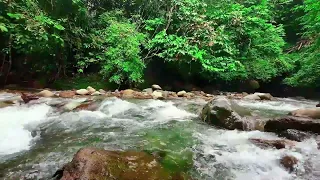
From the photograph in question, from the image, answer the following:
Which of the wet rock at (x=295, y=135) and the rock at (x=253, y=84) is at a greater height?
the wet rock at (x=295, y=135)

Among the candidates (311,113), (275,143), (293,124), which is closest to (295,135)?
(293,124)

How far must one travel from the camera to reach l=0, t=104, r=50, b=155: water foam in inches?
149

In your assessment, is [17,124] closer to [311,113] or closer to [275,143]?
[275,143]

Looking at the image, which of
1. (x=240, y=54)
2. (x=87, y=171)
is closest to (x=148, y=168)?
(x=87, y=171)

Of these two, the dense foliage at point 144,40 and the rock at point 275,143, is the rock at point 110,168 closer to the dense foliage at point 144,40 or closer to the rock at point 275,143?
the rock at point 275,143

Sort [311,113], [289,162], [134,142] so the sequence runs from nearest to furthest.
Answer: [289,162]
[134,142]
[311,113]

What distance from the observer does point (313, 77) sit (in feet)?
34.7

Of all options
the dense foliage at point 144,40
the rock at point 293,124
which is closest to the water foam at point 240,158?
the rock at point 293,124

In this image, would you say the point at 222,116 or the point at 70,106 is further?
the point at 70,106

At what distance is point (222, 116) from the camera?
16.8ft

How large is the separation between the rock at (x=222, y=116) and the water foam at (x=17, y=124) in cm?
322

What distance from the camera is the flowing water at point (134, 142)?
3.03 metres

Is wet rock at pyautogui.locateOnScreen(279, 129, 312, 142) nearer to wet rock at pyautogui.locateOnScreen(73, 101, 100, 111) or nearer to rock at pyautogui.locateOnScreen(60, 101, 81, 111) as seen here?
wet rock at pyautogui.locateOnScreen(73, 101, 100, 111)

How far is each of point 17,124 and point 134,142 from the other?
2.36 meters
